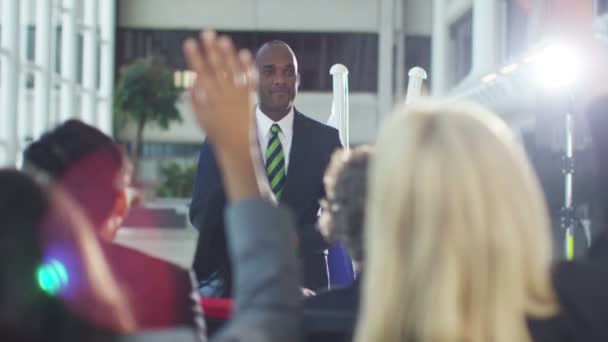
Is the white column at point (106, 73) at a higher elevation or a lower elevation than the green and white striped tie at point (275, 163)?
higher

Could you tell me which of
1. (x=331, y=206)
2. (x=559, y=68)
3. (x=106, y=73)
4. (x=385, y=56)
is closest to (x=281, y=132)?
(x=331, y=206)

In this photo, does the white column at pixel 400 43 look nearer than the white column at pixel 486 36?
No

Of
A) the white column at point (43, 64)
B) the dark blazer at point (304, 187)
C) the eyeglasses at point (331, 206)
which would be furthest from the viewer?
the white column at point (43, 64)

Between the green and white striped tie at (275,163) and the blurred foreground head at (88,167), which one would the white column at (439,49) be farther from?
the blurred foreground head at (88,167)

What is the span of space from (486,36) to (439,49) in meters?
6.63

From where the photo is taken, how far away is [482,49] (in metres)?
27.4

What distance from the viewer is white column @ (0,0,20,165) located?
1155 centimetres

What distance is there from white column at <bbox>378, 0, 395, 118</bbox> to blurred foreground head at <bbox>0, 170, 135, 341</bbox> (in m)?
34.0

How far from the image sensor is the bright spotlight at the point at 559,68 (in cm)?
809

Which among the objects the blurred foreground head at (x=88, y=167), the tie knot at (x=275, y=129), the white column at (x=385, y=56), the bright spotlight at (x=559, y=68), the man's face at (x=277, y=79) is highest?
the white column at (x=385, y=56)

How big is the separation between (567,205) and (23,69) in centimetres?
669

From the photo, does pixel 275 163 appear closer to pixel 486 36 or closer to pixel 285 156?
pixel 285 156

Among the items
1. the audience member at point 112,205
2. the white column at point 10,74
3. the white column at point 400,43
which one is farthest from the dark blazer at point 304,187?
the white column at point 400,43

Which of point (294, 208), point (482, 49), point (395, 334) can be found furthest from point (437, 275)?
point (482, 49)
